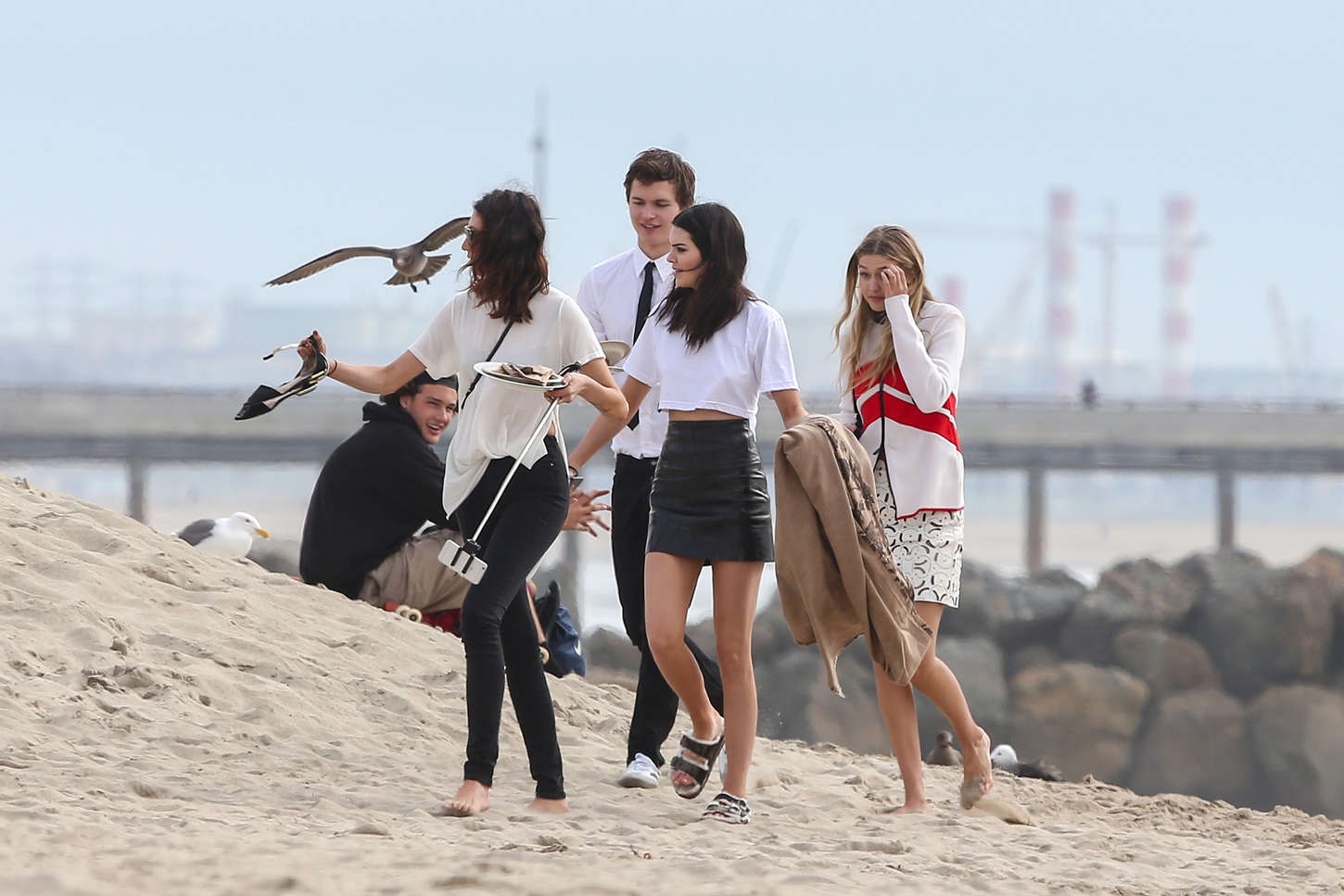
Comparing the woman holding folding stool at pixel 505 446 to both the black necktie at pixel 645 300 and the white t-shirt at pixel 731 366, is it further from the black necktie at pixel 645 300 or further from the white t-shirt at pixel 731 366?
the black necktie at pixel 645 300

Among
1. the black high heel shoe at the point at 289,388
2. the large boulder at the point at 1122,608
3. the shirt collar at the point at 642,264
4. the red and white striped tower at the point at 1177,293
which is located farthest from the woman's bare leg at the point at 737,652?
the red and white striped tower at the point at 1177,293

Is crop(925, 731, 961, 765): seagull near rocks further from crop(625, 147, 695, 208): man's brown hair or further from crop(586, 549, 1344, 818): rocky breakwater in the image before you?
crop(586, 549, 1344, 818): rocky breakwater

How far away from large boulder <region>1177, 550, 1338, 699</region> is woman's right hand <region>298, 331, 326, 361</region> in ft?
55.1

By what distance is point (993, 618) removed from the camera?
65.4 feet

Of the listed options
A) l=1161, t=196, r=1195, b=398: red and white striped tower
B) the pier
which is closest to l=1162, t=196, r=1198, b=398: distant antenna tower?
l=1161, t=196, r=1195, b=398: red and white striped tower

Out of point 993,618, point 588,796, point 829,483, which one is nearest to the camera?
point 829,483

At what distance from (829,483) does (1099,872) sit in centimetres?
132

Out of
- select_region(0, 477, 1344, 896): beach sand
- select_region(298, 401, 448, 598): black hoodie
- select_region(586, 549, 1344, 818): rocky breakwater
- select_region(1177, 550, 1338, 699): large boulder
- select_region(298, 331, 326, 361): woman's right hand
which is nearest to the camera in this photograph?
select_region(0, 477, 1344, 896): beach sand

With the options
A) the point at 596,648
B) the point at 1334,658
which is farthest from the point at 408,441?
the point at 1334,658

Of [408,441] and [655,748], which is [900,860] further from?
[408,441]

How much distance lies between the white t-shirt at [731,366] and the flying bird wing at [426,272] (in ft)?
3.39

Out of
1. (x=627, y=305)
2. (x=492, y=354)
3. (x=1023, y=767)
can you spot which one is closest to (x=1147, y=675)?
(x=1023, y=767)

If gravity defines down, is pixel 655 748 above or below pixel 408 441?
below

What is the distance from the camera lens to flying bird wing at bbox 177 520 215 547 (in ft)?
26.9
